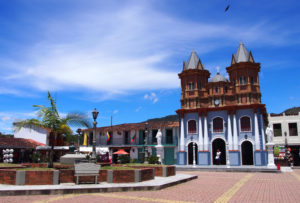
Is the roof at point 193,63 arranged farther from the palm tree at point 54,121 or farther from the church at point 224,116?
the palm tree at point 54,121

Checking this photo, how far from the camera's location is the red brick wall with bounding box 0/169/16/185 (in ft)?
31.0

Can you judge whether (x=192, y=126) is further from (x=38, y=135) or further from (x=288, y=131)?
(x=38, y=135)

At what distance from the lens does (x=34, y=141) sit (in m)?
36.3

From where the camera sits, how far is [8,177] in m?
A: 9.60

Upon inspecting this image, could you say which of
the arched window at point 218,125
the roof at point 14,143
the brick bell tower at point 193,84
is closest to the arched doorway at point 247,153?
the arched window at point 218,125

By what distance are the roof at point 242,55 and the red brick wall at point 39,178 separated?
25911 mm

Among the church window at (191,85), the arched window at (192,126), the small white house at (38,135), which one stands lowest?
the small white house at (38,135)

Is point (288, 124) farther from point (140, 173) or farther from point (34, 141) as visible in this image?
point (34, 141)

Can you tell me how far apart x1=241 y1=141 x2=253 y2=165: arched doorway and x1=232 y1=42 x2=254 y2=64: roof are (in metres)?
9.28

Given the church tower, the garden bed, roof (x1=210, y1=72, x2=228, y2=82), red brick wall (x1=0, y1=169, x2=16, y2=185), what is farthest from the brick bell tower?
red brick wall (x1=0, y1=169, x2=16, y2=185)

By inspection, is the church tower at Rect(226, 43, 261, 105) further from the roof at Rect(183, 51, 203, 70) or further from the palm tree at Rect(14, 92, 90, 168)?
the palm tree at Rect(14, 92, 90, 168)

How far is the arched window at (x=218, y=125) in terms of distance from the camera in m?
29.8

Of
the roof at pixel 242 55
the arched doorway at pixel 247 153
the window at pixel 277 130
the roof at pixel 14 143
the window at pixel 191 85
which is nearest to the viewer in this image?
the arched doorway at pixel 247 153

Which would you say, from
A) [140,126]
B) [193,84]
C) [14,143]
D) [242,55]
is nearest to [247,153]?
[193,84]
